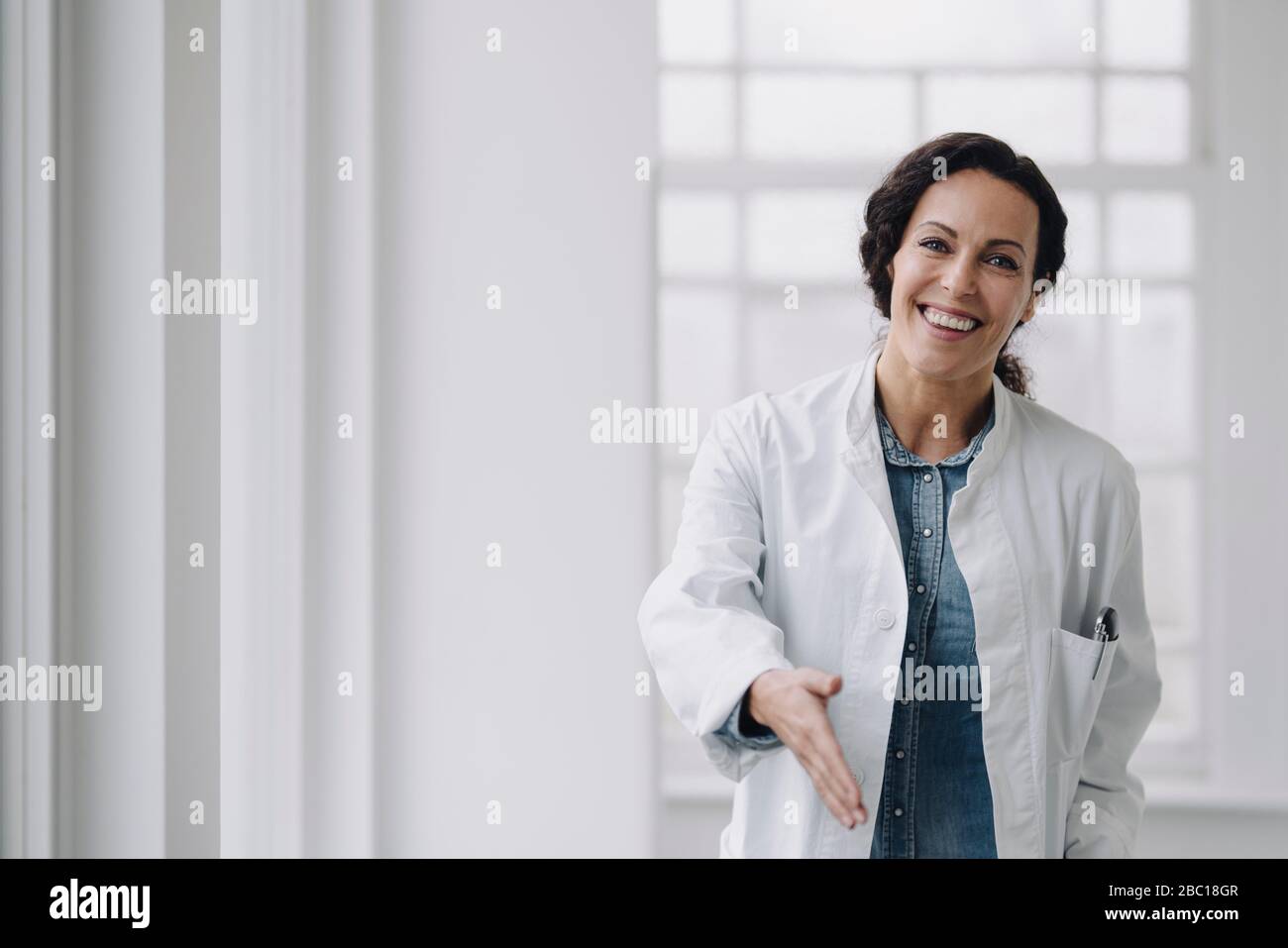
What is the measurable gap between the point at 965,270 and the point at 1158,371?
0.70 m

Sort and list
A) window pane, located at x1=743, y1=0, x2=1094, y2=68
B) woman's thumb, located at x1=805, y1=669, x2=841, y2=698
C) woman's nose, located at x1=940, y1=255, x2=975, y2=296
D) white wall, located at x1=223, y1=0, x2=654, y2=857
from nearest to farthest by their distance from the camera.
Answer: woman's thumb, located at x1=805, y1=669, x2=841, y2=698 → woman's nose, located at x1=940, y1=255, x2=975, y2=296 → white wall, located at x1=223, y1=0, x2=654, y2=857 → window pane, located at x1=743, y1=0, x2=1094, y2=68

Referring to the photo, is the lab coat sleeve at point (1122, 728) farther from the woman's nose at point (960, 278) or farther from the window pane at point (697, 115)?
the window pane at point (697, 115)

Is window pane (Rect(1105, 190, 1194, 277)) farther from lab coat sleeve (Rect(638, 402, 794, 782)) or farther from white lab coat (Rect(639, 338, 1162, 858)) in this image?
lab coat sleeve (Rect(638, 402, 794, 782))

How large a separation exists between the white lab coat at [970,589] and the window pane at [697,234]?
0.47 meters

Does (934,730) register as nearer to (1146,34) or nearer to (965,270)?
(965,270)

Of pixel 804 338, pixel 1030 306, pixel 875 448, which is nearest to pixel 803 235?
pixel 804 338

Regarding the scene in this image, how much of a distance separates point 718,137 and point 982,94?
0.43 meters

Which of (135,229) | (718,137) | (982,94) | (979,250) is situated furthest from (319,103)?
(982,94)

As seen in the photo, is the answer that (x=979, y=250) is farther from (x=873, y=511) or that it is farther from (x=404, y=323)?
(x=404, y=323)

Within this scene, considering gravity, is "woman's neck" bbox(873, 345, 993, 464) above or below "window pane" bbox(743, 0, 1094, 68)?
below

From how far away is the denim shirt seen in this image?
95cm

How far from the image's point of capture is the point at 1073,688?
0.96 meters

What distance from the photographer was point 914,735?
95 cm

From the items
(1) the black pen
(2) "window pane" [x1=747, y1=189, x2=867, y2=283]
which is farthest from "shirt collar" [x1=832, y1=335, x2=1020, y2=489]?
(2) "window pane" [x1=747, y1=189, x2=867, y2=283]
